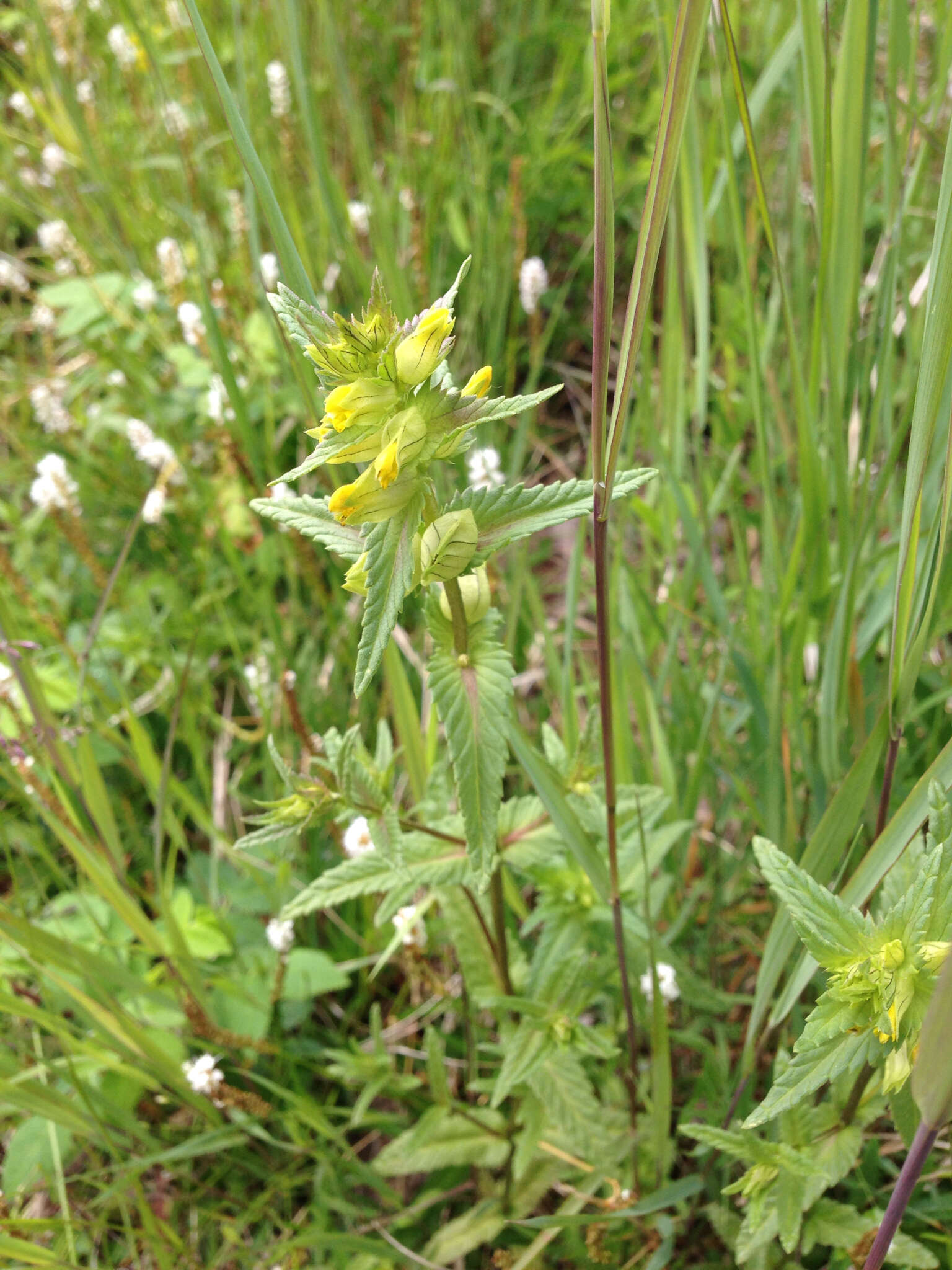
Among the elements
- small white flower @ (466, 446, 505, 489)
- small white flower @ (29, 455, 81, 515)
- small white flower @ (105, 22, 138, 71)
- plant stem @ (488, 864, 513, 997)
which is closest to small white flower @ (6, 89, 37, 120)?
small white flower @ (105, 22, 138, 71)

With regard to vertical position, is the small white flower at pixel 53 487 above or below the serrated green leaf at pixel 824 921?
above

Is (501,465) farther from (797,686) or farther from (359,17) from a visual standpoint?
(359,17)

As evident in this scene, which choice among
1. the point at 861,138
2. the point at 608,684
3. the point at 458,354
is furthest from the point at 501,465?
the point at 608,684

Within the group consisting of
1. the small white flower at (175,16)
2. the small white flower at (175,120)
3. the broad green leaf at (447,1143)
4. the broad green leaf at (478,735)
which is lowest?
the broad green leaf at (447,1143)

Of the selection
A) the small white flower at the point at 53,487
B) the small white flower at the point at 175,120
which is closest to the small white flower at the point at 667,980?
the small white flower at the point at 53,487

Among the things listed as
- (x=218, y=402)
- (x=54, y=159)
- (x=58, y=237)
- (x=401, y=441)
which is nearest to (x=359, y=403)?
(x=401, y=441)

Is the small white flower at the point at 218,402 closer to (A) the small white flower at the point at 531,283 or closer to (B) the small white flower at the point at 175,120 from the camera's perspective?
(B) the small white flower at the point at 175,120

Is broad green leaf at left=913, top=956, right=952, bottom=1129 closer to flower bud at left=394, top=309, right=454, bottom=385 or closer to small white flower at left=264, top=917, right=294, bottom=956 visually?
flower bud at left=394, top=309, right=454, bottom=385
